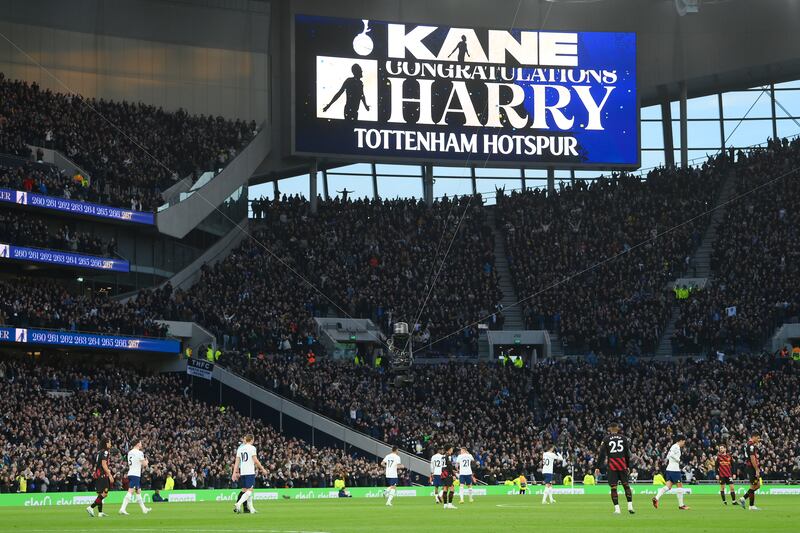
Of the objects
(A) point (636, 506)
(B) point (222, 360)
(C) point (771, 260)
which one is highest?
(C) point (771, 260)

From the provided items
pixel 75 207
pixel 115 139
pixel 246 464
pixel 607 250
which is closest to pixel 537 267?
pixel 607 250

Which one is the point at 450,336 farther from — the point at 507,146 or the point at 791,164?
the point at 791,164

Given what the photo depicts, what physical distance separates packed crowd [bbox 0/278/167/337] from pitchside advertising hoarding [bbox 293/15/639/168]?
1604cm

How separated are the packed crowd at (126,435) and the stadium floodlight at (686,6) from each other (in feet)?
121

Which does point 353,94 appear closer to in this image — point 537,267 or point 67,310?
point 537,267

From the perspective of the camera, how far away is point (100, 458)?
3166 cm

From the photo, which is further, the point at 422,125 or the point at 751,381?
the point at 422,125

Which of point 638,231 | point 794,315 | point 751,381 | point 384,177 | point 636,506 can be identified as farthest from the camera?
point 384,177

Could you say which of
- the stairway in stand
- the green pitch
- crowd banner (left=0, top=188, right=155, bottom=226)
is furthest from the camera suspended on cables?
the green pitch

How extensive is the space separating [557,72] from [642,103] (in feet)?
37.4

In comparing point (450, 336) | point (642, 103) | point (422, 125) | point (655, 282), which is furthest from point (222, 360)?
point (642, 103)

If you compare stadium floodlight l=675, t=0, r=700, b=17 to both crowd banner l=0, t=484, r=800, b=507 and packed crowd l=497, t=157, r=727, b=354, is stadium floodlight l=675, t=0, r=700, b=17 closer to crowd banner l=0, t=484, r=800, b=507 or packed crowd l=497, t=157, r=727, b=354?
packed crowd l=497, t=157, r=727, b=354

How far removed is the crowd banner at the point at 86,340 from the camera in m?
56.3

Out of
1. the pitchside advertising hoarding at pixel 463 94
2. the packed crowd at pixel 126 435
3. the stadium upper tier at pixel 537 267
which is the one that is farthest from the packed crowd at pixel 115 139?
the packed crowd at pixel 126 435
